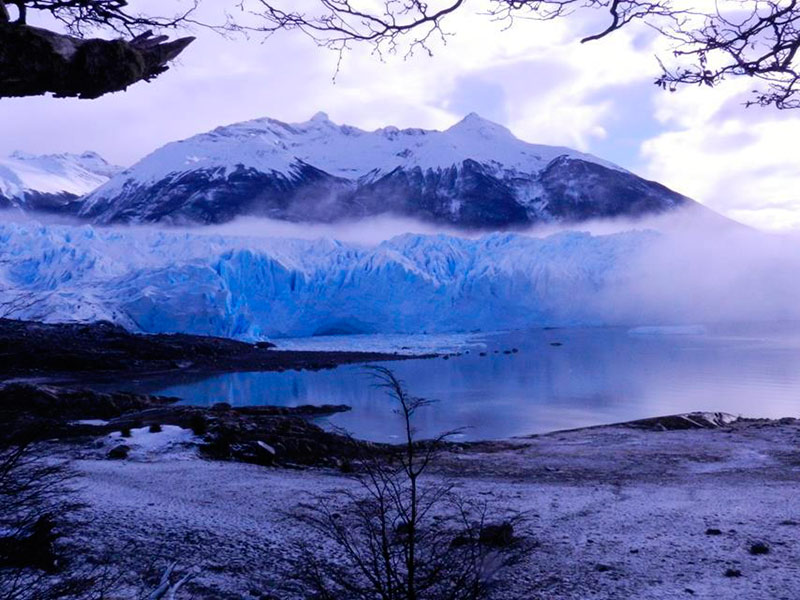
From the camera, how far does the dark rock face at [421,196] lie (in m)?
89.6

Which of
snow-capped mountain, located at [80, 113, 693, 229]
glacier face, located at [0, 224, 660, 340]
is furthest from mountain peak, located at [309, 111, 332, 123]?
glacier face, located at [0, 224, 660, 340]

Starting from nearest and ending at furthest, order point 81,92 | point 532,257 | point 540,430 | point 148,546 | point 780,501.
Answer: point 81,92, point 148,546, point 780,501, point 540,430, point 532,257

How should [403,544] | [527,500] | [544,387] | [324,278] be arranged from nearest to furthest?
[403,544] < [527,500] < [544,387] < [324,278]

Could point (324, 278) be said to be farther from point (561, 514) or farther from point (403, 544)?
point (403, 544)

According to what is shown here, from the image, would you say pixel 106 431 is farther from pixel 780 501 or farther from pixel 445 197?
pixel 445 197

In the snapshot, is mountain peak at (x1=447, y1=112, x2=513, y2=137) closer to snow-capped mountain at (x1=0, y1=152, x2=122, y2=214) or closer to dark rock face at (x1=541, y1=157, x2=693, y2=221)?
dark rock face at (x1=541, y1=157, x2=693, y2=221)

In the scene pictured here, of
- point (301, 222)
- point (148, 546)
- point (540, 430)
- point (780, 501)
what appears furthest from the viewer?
point (301, 222)

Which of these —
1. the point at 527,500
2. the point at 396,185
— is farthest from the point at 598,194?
the point at 527,500

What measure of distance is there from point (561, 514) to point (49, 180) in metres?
129

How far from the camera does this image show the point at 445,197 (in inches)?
3831

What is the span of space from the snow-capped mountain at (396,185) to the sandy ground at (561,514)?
7792cm

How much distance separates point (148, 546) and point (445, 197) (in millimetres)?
93591

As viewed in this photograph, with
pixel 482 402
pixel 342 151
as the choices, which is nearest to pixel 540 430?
pixel 482 402

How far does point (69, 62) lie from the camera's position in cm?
215
